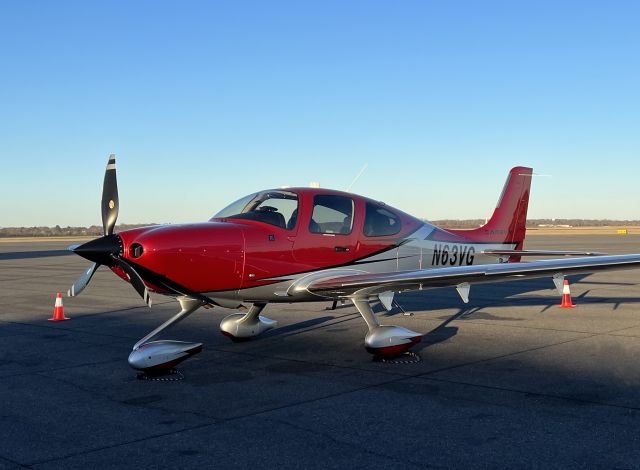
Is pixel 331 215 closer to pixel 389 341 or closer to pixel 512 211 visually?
pixel 389 341

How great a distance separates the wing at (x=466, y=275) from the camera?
8273 millimetres

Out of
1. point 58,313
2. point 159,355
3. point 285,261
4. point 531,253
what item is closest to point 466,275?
point 285,261

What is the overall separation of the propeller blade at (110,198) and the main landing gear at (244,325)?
8.28 feet

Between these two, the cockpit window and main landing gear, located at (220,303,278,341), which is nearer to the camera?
the cockpit window

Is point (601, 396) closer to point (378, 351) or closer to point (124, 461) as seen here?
point (378, 351)

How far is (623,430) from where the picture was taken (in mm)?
5500

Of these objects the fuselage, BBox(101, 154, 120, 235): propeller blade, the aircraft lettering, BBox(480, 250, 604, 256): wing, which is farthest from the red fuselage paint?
BBox(480, 250, 604, 256): wing

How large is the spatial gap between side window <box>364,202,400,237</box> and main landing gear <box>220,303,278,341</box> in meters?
2.03

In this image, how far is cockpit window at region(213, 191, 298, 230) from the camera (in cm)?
940

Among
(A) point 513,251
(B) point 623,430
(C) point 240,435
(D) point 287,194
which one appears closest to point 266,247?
(D) point 287,194

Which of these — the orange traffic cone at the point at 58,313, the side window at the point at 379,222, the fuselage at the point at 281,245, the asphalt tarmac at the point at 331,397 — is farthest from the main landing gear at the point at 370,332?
the orange traffic cone at the point at 58,313

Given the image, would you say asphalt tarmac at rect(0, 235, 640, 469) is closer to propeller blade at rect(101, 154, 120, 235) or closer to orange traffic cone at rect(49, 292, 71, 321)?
orange traffic cone at rect(49, 292, 71, 321)

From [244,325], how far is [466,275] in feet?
12.3

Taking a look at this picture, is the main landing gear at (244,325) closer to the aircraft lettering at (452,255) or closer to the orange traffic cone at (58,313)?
the aircraft lettering at (452,255)
